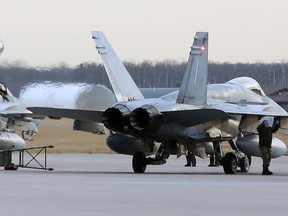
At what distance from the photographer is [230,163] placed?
28109 mm

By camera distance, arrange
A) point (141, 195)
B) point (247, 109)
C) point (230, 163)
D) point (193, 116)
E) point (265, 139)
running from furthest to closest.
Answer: point (247, 109) < point (230, 163) < point (265, 139) < point (193, 116) < point (141, 195)

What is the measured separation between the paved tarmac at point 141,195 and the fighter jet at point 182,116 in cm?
298

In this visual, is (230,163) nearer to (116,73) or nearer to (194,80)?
(194,80)

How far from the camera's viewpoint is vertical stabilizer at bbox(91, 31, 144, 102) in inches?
1114

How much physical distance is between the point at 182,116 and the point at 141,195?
31.5 ft

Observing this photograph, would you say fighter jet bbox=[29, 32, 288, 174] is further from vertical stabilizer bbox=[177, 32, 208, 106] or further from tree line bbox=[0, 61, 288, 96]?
tree line bbox=[0, 61, 288, 96]

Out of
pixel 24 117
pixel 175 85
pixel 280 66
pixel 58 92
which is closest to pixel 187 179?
pixel 58 92

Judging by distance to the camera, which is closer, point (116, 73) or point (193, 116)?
point (193, 116)

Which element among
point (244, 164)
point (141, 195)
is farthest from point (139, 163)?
point (141, 195)

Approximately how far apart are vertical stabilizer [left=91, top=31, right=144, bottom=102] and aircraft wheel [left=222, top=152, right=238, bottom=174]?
2.87 metres

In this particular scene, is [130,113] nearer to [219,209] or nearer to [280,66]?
[219,209]

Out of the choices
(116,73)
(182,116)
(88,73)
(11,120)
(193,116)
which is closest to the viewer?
(193,116)

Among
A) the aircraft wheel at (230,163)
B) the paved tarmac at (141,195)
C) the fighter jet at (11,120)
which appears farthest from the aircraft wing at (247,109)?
the fighter jet at (11,120)

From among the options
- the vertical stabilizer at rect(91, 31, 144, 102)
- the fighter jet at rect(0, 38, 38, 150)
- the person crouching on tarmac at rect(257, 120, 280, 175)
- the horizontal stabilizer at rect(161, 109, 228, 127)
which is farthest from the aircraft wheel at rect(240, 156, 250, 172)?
the fighter jet at rect(0, 38, 38, 150)
